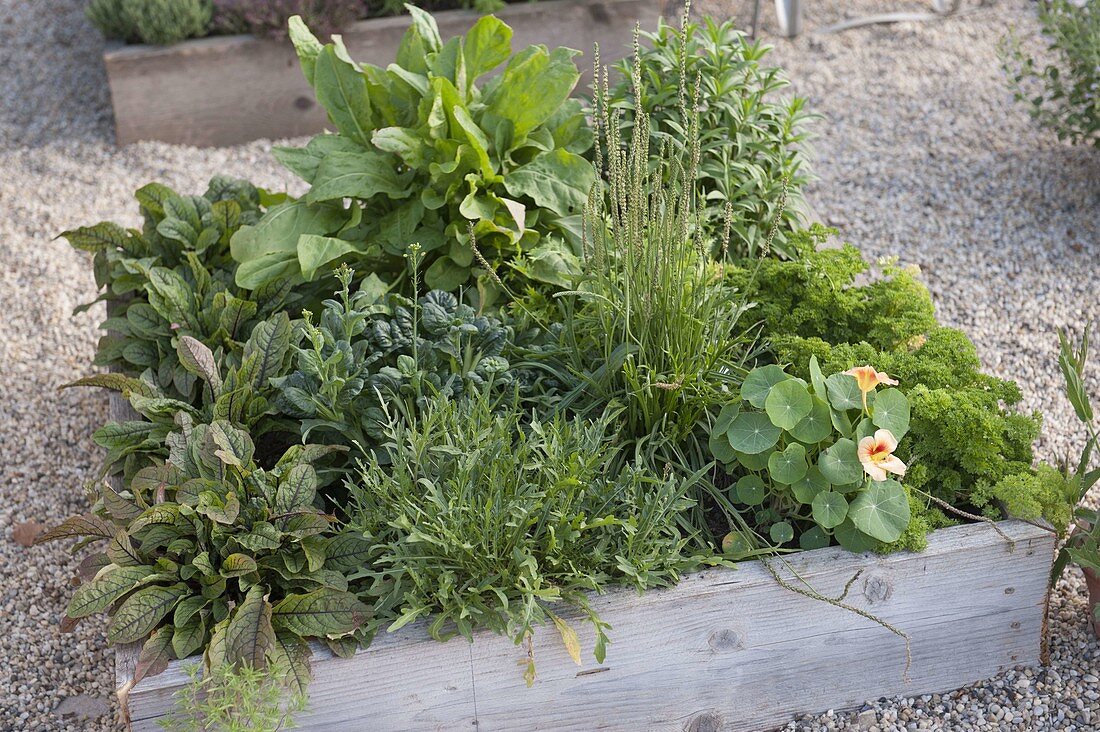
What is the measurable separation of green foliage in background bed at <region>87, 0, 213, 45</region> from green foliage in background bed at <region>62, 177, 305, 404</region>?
1.52 meters

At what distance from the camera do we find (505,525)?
1.97 meters

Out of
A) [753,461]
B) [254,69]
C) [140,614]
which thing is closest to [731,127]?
[753,461]

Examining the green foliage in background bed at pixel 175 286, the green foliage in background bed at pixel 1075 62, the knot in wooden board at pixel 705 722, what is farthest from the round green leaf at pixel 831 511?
the green foliage in background bed at pixel 1075 62

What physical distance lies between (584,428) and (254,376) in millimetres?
777

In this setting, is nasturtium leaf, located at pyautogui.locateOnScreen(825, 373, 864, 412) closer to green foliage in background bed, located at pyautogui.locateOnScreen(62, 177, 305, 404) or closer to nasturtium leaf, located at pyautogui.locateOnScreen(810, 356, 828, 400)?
nasturtium leaf, located at pyautogui.locateOnScreen(810, 356, 828, 400)

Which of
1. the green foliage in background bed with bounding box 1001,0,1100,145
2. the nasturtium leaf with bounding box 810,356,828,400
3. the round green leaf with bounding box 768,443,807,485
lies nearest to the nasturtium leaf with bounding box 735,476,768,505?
the round green leaf with bounding box 768,443,807,485

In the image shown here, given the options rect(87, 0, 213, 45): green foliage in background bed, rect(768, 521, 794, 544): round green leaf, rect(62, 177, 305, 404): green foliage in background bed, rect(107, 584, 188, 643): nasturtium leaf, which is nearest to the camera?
rect(107, 584, 188, 643): nasturtium leaf

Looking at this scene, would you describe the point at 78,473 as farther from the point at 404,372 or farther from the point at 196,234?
the point at 404,372

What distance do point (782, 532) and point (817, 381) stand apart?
12.4 inches

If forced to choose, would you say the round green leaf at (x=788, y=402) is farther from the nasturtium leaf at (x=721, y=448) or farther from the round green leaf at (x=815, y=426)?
the nasturtium leaf at (x=721, y=448)

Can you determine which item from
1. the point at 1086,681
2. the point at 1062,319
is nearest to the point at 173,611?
the point at 1086,681

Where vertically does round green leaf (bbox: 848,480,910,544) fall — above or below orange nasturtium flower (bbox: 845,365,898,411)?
below

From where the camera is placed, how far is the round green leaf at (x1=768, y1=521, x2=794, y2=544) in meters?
2.14

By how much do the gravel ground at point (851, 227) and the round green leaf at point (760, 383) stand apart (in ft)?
2.28
